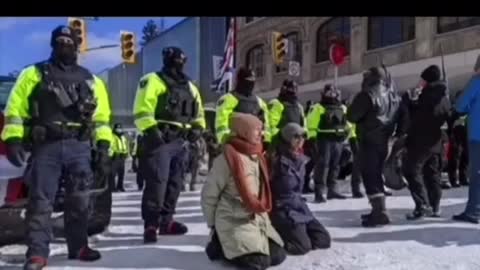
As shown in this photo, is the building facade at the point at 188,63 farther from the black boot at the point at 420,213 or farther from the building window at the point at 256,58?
the building window at the point at 256,58

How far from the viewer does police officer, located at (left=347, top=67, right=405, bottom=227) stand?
16.2 feet

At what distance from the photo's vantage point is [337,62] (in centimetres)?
1398

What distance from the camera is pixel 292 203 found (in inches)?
167

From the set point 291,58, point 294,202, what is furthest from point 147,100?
point 291,58

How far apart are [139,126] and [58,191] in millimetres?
758

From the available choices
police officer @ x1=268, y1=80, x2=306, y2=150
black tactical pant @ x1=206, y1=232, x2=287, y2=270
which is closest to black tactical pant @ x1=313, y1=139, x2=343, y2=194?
police officer @ x1=268, y1=80, x2=306, y2=150

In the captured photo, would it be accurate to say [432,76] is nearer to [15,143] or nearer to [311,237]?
[311,237]

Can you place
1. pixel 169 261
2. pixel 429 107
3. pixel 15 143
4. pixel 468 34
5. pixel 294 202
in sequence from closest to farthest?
pixel 15 143 < pixel 169 261 < pixel 294 202 < pixel 429 107 < pixel 468 34

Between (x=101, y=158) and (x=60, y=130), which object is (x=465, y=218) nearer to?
(x=101, y=158)

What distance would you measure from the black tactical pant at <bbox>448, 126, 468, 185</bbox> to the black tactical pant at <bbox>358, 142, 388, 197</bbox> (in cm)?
266

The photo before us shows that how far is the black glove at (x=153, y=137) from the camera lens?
4410 millimetres

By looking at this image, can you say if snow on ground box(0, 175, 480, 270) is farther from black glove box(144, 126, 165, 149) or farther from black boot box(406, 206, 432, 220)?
black glove box(144, 126, 165, 149)

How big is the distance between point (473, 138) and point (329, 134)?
7.51 ft

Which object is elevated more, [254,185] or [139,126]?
[139,126]
